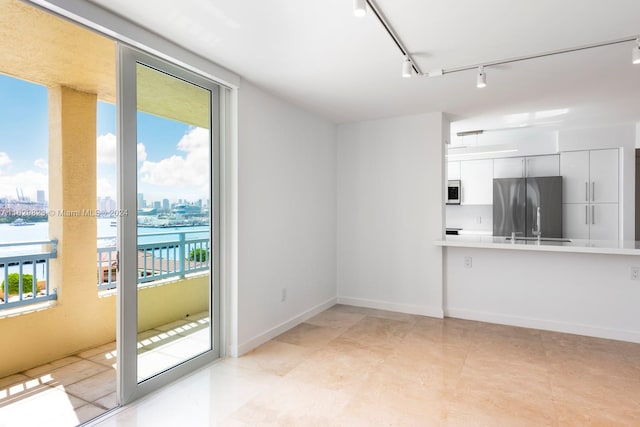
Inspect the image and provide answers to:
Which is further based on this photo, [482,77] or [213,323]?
[213,323]

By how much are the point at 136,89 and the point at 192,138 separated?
0.58 m

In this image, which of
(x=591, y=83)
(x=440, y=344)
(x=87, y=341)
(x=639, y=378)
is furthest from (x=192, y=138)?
(x=639, y=378)

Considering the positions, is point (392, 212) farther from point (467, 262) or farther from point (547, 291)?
point (547, 291)

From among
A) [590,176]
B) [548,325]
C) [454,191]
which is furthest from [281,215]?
[590,176]

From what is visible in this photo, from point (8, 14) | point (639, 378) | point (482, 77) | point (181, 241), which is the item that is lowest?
point (639, 378)

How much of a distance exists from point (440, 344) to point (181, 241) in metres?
2.61

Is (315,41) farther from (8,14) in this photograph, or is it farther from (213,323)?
(213,323)

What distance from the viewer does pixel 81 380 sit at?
2.79 m

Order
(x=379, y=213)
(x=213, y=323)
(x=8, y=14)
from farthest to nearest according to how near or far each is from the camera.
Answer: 1. (x=379, y=213)
2. (x=213, y=323)
3. (x=8, y=14)

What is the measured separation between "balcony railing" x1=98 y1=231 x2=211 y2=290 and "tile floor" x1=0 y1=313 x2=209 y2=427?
0.41 metres

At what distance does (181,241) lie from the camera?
2.94 meters

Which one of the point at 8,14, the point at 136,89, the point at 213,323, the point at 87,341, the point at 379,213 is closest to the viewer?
the point at 8,14

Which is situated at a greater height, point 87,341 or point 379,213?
point 379,213

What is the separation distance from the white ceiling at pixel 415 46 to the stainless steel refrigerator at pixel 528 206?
5.63ft
